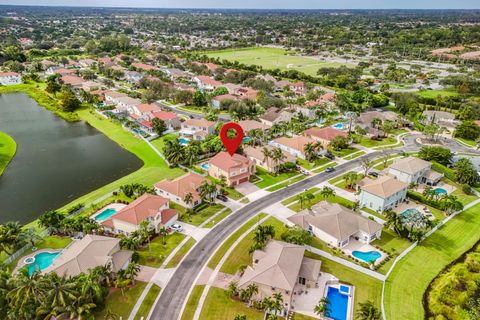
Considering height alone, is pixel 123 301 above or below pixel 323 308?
below

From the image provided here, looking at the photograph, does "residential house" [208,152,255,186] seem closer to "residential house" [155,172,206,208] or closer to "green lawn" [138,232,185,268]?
"residential house" [155,172,206,208]

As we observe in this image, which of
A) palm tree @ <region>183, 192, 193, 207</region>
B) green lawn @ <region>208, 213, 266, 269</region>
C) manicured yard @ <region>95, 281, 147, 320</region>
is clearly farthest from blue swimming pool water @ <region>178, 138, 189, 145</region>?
manicured yard @ <region>95, 281, 147, 320</region>

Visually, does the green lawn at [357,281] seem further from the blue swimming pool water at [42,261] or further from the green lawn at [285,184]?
the blue swimming pool water at [42,261]

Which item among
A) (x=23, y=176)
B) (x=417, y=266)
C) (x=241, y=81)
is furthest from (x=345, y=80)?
(x=23, y=176)

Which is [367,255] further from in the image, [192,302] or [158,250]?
[158,250]

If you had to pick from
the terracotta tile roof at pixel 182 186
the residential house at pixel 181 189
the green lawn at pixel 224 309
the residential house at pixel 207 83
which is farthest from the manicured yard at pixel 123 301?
the residential house at pixel 207 83

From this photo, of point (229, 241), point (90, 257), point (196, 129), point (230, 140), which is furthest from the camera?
point (196, 129)

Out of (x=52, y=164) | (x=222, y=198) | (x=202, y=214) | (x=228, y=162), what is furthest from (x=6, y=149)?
(x=222, y=198)

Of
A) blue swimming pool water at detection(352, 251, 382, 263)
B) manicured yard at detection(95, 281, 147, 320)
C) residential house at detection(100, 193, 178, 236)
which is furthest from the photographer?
residential house at detection(100, 193, 178, 236)
